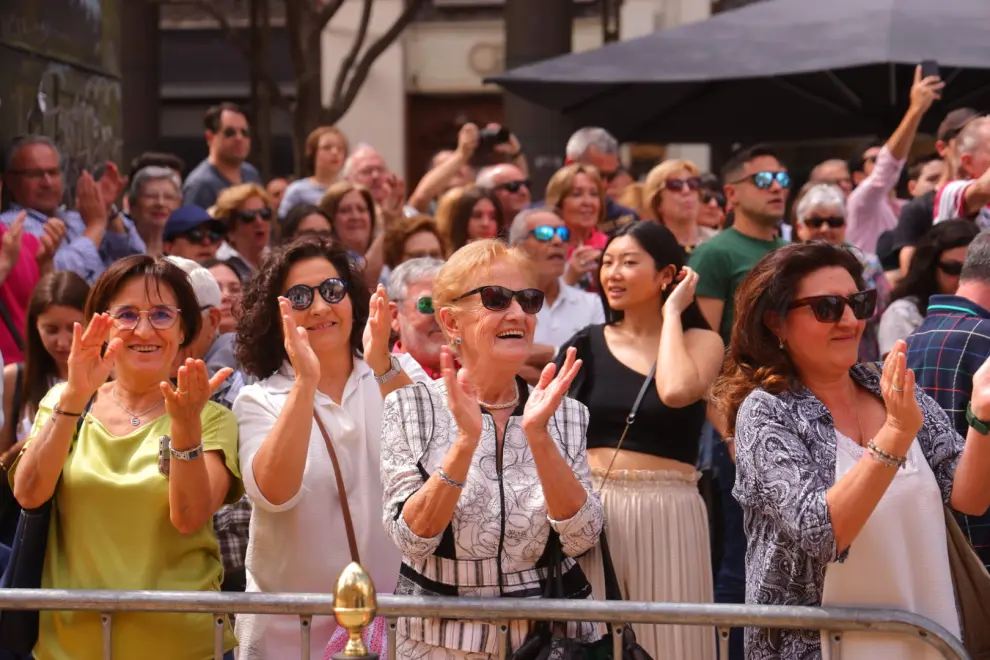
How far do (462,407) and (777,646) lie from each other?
112 cm

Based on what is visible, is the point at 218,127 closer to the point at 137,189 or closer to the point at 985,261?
the point at 137,189

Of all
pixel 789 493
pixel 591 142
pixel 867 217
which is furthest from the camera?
pixel 591 142

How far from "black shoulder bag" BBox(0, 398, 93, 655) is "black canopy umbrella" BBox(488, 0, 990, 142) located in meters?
5.22

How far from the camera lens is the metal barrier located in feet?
13.0

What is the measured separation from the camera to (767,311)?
4.50m

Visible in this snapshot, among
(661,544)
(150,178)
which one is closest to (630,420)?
(661,544)

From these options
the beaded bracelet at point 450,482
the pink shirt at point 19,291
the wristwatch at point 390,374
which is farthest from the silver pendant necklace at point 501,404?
the pink shirt at point 19,291

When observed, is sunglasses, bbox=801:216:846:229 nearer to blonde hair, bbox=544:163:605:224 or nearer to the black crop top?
blonde hair, bbox=544:163:605:224

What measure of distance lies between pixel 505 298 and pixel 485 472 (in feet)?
1.70

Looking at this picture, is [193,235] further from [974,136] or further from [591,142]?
[974,136]

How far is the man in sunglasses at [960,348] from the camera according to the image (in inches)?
211

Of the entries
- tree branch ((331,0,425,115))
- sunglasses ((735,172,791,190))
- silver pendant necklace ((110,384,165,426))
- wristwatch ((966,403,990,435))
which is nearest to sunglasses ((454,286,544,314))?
silver pendant necklace ((110,384,165,426))

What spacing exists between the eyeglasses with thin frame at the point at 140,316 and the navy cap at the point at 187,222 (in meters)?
3.17

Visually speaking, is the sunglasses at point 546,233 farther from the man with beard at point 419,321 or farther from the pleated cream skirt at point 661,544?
the pleated cream skirt at point 661,544
